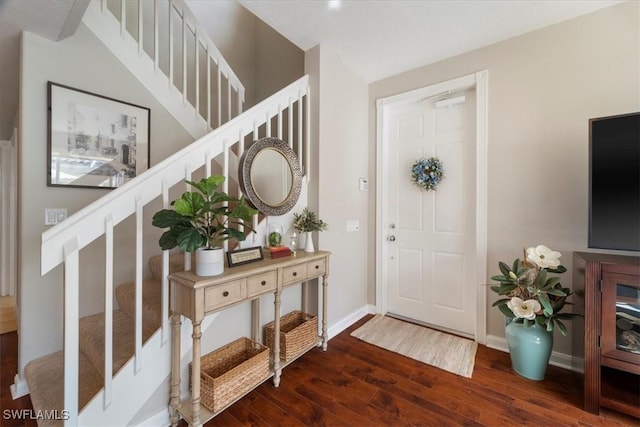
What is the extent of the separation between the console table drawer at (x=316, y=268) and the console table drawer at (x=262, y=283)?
0.36 meters

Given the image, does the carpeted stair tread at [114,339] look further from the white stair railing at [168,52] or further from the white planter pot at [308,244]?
the white stair railing at [168,52]

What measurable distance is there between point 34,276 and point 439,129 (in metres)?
3.51

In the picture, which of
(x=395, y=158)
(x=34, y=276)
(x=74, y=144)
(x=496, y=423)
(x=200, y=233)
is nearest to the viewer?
(x=200, y=233)

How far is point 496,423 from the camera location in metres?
1.51

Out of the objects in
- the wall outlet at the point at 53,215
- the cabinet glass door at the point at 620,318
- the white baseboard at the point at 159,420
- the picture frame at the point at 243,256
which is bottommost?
the white baseboard at the point at 159,420

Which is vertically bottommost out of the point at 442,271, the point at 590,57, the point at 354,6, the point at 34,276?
the point at 442,271

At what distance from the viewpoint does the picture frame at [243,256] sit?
1.60 m

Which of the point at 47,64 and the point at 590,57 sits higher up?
the point at 590,57

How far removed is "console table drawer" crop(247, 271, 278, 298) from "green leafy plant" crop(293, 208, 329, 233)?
0.54m

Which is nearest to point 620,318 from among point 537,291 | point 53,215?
point 537,291

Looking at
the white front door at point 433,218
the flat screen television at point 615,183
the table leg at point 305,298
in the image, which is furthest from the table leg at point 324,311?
the flat screen television at point 615,183

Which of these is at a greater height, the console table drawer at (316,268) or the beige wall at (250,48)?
the beige wall at (250,48)

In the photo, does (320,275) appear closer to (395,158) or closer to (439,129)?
(395,158)

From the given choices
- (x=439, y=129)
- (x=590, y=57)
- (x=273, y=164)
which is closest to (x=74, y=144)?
(x=273, y=164)
